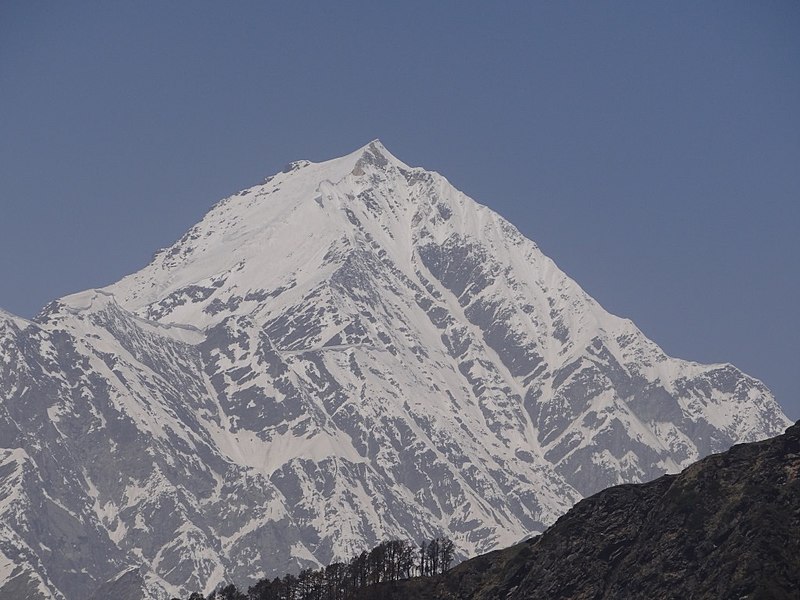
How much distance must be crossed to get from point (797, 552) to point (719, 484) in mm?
21094

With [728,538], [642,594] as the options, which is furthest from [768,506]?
[642,594]

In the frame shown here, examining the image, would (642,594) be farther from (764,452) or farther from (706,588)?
(764,452)

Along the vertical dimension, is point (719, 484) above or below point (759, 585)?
above

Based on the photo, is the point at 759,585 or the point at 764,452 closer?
the point at 759,585

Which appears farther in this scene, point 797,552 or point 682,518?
point 682,518

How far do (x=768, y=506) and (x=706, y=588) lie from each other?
12255 millimetres

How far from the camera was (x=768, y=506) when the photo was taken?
187625mm

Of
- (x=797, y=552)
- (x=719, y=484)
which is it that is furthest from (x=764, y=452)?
(x=797, y=552)

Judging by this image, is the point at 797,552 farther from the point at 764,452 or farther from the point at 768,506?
the point at 764,452

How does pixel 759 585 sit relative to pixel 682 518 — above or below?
below

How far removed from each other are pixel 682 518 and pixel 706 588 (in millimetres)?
16800

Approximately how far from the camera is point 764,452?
199500 millimetres

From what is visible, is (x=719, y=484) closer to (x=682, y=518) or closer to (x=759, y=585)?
(x=682, y=518)

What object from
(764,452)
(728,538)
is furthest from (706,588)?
(764,452)
